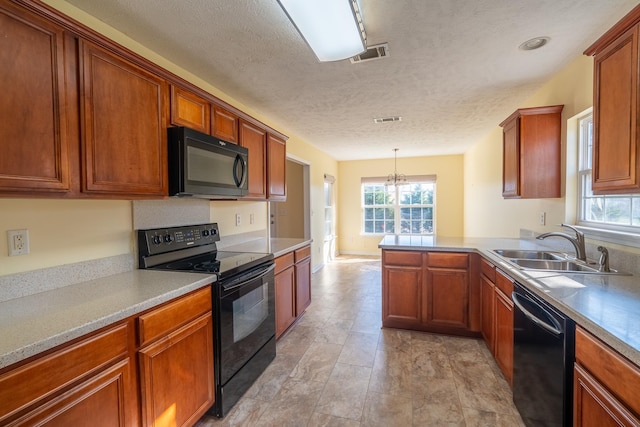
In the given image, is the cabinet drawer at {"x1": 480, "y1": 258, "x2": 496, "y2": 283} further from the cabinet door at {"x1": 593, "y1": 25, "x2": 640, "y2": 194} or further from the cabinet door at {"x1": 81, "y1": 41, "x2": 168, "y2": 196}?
the cabinet door at {"x1": 81, "y1": 41, "x2": 168, "y2": 196}

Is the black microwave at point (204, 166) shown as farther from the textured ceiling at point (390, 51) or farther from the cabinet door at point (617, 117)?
the cabinet door at point (617, 117)

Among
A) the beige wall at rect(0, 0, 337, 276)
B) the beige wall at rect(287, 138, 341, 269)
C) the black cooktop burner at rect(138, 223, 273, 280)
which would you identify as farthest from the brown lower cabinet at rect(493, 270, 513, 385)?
the beige wall at rect(287, 138, 341, 269)

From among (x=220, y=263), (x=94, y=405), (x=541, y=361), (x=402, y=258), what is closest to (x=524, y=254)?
(x=402, y=258)

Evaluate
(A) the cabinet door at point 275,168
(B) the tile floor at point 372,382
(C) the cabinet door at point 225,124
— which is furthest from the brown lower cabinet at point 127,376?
(A) the cabinet door at point 275,168

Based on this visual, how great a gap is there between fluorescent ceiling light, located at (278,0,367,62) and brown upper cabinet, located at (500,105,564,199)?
1.71m

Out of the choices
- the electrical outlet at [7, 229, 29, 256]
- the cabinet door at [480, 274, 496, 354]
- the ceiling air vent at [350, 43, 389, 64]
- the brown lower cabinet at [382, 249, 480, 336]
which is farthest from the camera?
the brown lower cabinet at [382, 249, 480, 336]

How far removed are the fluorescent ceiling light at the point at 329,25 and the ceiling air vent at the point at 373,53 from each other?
26 cm

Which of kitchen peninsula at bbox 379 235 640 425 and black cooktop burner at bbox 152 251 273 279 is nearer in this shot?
kitchen peninsula at bbox 379 235 640 425

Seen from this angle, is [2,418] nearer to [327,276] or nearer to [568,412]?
[568,412]

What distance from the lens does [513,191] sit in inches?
108

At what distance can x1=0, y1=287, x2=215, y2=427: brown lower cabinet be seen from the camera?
94cm

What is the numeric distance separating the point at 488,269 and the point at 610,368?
1.55 metres

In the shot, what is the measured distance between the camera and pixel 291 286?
2953 mm

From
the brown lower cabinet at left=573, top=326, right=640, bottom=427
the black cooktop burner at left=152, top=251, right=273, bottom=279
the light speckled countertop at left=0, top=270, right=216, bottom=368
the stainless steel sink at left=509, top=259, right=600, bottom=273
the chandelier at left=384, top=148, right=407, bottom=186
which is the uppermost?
the chandelier at left=384, top=148, right=407, bottom=186
